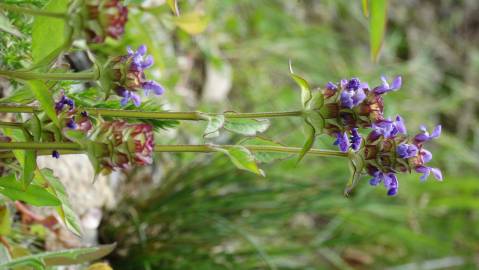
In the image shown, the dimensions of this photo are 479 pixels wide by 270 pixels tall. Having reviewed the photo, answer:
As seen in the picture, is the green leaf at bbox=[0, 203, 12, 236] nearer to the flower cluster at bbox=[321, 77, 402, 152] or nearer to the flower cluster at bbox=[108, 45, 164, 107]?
the flower cluster at bbox=[108, 45, 164, 107]

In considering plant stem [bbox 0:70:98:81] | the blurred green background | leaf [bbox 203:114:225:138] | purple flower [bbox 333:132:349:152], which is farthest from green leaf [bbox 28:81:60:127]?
the blurred green background

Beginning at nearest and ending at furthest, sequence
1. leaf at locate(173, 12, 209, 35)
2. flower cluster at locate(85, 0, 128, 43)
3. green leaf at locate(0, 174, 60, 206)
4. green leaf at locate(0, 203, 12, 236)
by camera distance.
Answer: flower cluster at locate(85, 0, 128, 43) → green leaf at locate(0, 174, 60, 206) → green leaf at locate(0, 203, 12, 236) → leaf at locate(173, 12, 209, 35)

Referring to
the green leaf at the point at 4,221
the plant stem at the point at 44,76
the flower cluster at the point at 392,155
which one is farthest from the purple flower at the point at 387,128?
the green leaf at the point at 4,221

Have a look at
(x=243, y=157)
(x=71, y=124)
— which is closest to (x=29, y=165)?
(x=71, y=124)

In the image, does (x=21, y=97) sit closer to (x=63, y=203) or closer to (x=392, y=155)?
(x=63, y=203)

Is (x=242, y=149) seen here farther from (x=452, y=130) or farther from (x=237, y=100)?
(x=452, y=130)

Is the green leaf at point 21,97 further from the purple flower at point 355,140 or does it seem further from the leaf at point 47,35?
the purple flower at point 355,140

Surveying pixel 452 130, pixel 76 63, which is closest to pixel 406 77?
pixel 452 130
